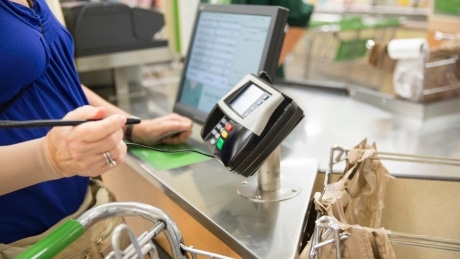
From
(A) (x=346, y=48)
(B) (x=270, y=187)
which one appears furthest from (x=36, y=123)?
(A) (x=346, y=48)

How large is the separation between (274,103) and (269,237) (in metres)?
0.22

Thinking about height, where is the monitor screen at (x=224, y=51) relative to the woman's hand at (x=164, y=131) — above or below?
above

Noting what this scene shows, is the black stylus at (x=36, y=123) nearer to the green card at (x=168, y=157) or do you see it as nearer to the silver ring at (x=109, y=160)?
the silver ring at (x=109, y=160)

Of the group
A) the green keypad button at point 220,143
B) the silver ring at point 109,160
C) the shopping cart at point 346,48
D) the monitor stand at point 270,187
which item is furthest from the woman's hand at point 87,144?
the shopping cart at point 346,48

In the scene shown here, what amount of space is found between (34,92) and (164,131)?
1.21ft

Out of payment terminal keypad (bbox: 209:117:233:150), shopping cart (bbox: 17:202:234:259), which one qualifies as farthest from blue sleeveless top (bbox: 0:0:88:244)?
payment terminal keypad (bbox: 209:117:233:150)

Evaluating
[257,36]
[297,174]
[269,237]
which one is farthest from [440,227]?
[257,36]

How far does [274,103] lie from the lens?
699mm

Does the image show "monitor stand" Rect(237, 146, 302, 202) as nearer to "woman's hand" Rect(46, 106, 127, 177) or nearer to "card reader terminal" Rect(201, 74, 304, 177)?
"card reader terminal" Rect(201, 74, 304, 177)

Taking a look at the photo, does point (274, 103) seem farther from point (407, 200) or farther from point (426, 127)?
point (426, 127)

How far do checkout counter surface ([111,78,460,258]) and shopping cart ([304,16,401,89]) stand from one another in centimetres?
192

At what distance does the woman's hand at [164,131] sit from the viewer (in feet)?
3.61

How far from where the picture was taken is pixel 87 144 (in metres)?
0.62

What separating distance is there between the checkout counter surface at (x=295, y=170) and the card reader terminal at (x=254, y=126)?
4.2 inches
